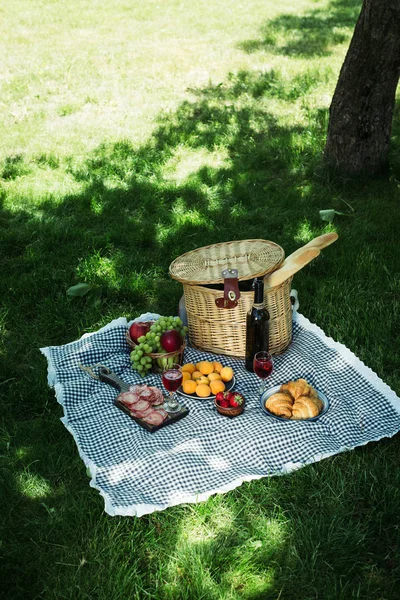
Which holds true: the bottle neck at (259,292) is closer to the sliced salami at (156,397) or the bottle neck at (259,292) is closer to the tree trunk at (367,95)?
the sliced salami at (156,397)

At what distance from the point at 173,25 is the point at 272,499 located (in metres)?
10.3

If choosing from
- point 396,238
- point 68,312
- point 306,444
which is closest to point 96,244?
point 68,312

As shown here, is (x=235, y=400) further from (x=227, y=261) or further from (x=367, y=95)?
(x=367, y=95)

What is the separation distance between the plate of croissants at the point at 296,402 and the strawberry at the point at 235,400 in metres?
0.15

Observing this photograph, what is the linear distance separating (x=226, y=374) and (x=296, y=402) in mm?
460

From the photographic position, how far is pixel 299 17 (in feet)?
39.8

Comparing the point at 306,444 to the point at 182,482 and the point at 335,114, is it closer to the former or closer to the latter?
the point at 182,482

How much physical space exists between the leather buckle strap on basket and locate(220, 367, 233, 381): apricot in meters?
0.33

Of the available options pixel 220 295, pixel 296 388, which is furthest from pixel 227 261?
pixel 296 388

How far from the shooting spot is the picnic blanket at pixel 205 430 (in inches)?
127

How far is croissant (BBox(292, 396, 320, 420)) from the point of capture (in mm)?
3611

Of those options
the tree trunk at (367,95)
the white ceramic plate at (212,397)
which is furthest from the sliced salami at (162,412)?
the tree trunk at (367,95)

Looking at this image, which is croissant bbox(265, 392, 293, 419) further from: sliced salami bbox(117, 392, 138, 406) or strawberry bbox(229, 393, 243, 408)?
sliced salami bbox(117, 392, 138, 406)

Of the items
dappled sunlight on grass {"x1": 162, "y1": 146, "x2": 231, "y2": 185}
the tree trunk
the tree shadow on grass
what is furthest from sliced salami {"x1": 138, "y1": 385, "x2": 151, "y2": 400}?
the tree shadow on grass
